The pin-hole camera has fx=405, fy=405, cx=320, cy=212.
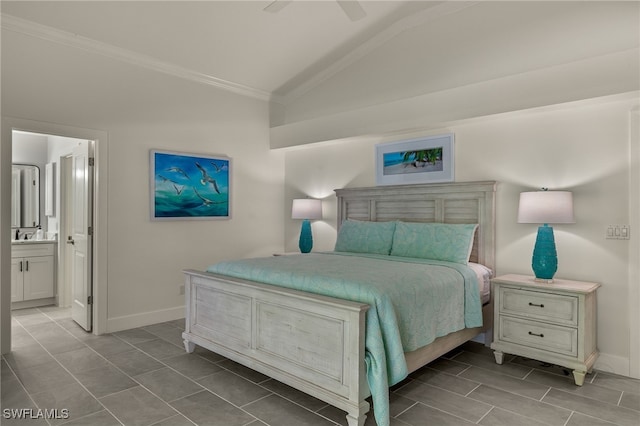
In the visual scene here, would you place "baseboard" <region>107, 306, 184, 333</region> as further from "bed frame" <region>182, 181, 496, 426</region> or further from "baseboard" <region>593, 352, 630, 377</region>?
"baseboard" <region>593, 352, 630, 377</region>

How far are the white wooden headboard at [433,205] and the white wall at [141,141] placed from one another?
1.43 m

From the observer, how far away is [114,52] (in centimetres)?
404

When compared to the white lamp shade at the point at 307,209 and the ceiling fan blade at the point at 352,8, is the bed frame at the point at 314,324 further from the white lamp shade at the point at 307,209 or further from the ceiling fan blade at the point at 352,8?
the ceiling fan blade at the point at 352,8

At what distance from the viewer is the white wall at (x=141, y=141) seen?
3.69 m

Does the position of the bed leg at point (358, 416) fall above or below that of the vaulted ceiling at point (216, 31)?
below

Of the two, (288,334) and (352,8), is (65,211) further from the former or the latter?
(352,8)

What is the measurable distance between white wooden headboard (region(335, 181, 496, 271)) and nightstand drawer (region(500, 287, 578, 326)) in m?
0.64

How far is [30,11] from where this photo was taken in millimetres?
3377

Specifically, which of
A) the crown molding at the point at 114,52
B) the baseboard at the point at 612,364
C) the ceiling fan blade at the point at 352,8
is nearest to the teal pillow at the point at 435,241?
the baseboard at the point at 612,364

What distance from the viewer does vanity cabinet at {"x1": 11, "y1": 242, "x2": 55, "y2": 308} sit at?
5121mm

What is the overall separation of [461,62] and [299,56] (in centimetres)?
187

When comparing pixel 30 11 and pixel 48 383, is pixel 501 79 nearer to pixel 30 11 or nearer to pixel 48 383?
pixel 30 11

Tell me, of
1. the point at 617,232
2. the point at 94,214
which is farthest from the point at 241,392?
the point at 617,232

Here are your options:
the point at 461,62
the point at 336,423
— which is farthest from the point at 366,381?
the point at 461,62
